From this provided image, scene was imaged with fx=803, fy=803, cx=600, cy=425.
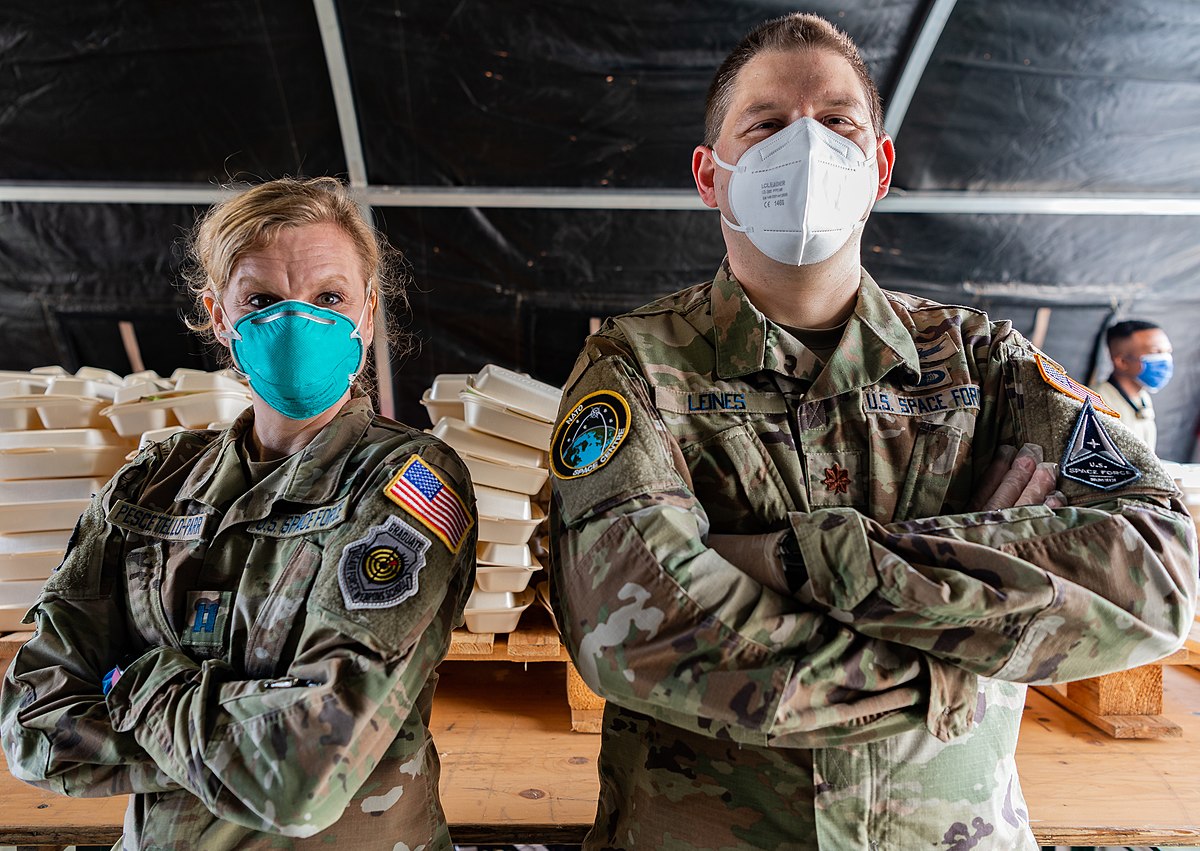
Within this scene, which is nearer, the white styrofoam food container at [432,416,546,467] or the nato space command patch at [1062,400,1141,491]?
the nato space command patch at [1062,400,1141,491]

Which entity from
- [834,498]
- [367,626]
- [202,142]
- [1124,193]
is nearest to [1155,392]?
[1124,193]

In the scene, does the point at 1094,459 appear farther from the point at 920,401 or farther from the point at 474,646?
the point at 474,646

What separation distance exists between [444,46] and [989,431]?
296 centimetres

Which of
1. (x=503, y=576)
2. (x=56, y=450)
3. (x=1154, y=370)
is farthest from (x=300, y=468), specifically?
(x=1154, y=370)

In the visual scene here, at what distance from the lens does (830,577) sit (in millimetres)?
1321

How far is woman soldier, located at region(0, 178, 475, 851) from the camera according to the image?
1352mm

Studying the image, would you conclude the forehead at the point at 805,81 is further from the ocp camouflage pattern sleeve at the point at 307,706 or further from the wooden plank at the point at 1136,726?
the wooden plank at the point at 1136,726

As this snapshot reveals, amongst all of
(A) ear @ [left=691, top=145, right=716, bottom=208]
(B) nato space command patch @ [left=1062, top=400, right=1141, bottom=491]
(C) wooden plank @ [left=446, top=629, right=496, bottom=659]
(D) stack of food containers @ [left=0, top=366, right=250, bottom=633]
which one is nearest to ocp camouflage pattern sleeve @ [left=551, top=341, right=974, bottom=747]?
(B) nato space command patch @ [left=1062, top=400, right=1141, bottom=491]

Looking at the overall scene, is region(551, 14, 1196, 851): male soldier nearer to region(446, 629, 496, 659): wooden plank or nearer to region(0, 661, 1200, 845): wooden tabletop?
region(0, 661, 1200, 845): wooden tabletop

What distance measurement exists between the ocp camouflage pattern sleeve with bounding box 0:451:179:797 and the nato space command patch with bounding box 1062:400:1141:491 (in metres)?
1.75

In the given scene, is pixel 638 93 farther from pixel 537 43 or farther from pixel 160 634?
pixel 160 634

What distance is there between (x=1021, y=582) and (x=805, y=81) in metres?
1.04

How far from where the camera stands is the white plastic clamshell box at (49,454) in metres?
2.60

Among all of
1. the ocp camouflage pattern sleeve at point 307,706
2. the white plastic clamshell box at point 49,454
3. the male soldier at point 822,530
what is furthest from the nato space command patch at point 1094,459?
the white plastic clamshell box at point 49,454
